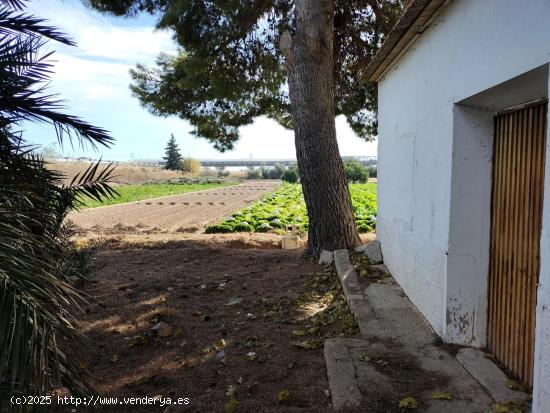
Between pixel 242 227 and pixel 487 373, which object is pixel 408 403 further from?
pixel 242 227

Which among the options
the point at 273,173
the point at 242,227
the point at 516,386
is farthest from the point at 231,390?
the point at 273,173

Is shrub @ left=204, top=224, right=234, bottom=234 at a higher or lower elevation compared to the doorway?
lower

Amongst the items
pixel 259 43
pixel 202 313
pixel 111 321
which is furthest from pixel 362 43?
pixel 111 321

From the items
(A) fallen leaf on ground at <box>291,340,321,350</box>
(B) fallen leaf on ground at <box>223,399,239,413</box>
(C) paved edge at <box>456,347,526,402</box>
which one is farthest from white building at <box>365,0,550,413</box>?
(B) fallen leaf on ground at <box>223,399,239,413</box>

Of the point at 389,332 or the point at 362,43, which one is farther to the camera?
the point at 362,43

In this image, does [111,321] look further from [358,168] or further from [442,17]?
[358,168]

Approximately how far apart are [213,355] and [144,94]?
9.00 m

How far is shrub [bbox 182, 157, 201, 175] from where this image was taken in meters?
77.4

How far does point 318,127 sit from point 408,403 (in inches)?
209

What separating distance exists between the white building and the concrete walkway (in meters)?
0.19

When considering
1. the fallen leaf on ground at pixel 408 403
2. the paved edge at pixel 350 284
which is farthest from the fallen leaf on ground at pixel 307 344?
the fallen leaf on ground at pixel 408 403

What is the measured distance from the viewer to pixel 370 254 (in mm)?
7035

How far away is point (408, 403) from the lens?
9.23ft

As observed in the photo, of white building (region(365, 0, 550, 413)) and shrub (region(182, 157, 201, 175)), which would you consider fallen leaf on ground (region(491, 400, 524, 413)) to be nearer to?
white building (region(365, 0, 550, 413))
